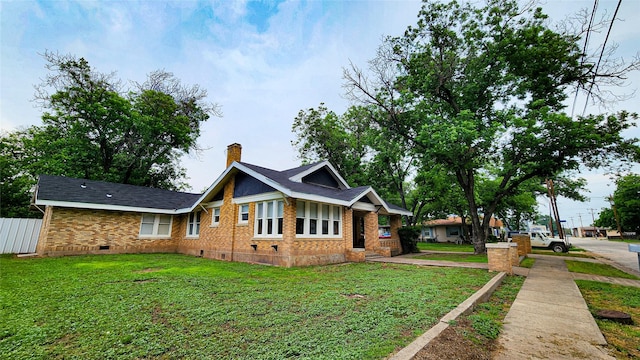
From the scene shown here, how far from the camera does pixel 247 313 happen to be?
14.0 feet

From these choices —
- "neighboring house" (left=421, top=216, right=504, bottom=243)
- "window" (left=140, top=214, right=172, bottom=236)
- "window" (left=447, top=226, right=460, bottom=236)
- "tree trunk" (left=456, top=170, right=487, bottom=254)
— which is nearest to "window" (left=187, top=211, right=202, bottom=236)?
"window" (left=140, top=214, right=172, bottom=236)

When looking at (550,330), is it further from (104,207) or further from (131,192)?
(131,192)

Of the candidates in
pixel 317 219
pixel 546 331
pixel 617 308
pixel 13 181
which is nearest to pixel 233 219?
pixel 317 219

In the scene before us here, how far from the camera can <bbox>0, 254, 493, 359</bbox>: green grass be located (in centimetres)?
297

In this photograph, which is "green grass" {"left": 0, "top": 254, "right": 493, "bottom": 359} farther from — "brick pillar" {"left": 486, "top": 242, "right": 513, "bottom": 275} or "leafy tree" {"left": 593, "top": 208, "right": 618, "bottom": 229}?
"leafy tree" {"left": 593, "top": 208, "right": 618, "bottom": 229}

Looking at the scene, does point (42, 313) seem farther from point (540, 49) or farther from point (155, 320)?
point (540, 49)

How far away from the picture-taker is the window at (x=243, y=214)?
12.2m

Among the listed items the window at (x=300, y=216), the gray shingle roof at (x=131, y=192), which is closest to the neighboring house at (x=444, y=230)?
the gray shingle roof at (x=131, y=192)

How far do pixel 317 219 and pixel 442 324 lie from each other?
7.99 metres

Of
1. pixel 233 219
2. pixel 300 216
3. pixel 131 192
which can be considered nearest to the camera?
pixel 300 216

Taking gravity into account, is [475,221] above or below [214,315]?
above

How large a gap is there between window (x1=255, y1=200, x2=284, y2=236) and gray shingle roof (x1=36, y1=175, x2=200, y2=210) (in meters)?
7.59

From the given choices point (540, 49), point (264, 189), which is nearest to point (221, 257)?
point (264, 189)

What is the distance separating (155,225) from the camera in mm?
15820
